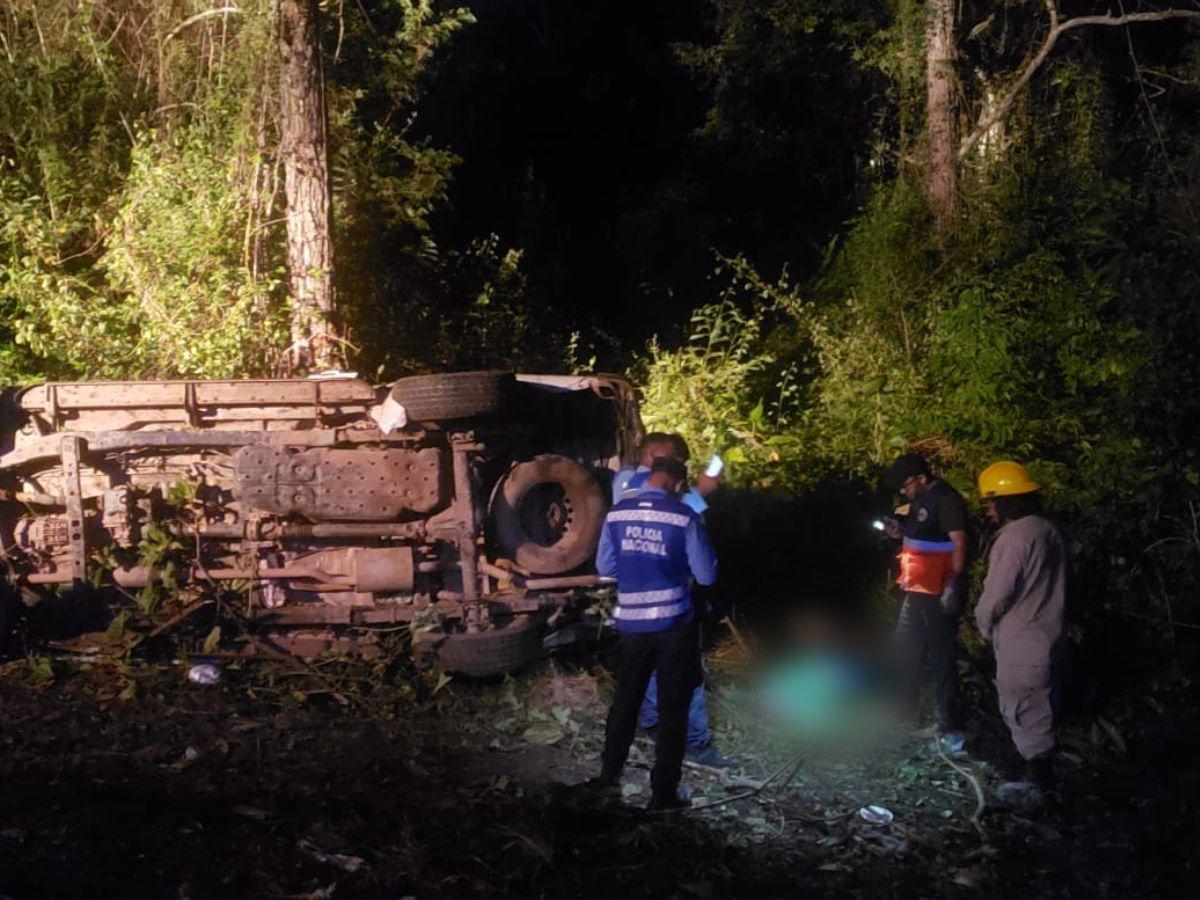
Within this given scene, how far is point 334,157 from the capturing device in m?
11.7

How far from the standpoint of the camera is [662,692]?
5527mm

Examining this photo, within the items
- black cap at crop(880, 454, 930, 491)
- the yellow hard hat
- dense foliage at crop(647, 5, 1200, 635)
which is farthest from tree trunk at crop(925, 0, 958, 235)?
the yellow hard hat

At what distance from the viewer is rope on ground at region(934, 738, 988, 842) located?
543 centimetres

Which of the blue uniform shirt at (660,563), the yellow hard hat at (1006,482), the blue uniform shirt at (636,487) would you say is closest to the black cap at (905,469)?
the yellow hard hat at (1006,482)

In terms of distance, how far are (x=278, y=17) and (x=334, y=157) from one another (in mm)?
1911

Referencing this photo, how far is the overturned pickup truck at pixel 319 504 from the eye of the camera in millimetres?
7105

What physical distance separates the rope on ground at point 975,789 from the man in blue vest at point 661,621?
1.36 metres

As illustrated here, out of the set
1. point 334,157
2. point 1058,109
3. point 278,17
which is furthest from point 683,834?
point 1058,109

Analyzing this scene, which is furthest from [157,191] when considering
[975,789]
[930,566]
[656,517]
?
[975,789]

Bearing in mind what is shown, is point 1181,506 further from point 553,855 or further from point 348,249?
point 348,249

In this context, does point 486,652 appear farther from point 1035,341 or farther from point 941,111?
point 941,111

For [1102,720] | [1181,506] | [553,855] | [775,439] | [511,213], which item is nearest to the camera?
[553,855]

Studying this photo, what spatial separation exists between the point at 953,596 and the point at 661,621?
2.27m

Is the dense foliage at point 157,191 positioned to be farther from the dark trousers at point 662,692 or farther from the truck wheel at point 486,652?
the dark trousers at point 662,692
